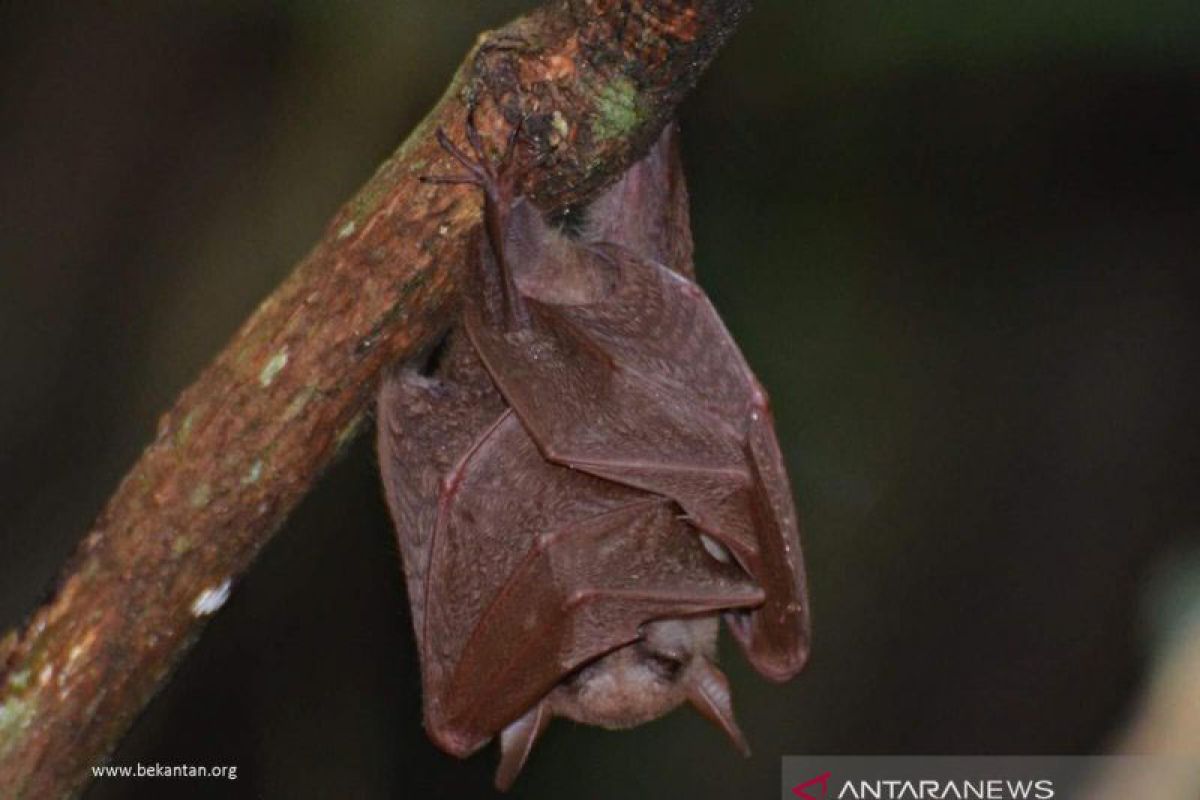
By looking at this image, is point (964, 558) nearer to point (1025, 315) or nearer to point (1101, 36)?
point (1025, 315)

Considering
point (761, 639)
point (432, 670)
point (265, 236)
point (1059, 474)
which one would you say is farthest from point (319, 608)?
point (1059, 474)

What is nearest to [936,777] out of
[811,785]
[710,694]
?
[811,785]

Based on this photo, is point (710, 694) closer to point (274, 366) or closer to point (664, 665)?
point (664, 665)

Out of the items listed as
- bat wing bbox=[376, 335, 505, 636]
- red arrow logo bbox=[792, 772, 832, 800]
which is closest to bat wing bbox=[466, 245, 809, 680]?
bat wing bbox=[376, 335, 505, 636]

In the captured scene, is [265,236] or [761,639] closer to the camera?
[761,639]

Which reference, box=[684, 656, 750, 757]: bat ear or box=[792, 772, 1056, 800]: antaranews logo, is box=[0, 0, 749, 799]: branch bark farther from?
box=[792, 772, 1056, 800]: antaranews logo

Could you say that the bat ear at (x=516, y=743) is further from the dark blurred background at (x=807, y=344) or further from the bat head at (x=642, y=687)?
the dark blurred background at (x=807, y=344)

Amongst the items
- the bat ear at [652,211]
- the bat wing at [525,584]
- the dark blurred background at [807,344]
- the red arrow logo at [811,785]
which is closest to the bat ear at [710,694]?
the bat wing at [525,584]
